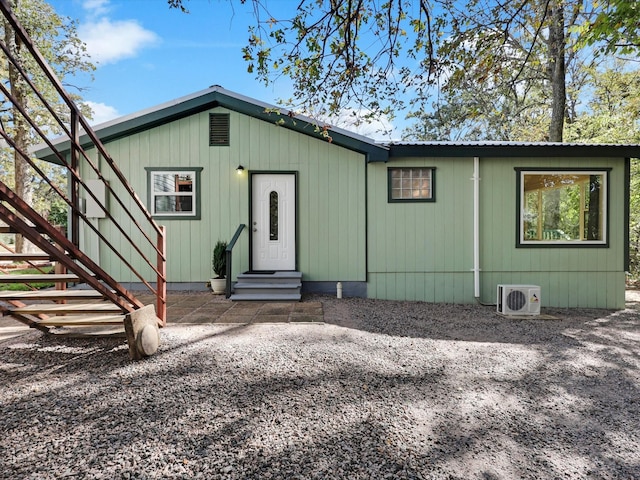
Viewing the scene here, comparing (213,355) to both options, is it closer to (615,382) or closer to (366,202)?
(615,382)

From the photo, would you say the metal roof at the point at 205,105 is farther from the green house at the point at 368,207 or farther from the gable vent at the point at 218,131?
the gable vent at the point at 218,131

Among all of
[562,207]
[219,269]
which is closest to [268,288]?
[219,269]

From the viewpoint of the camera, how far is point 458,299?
6.14 m

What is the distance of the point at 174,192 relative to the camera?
6305 mm

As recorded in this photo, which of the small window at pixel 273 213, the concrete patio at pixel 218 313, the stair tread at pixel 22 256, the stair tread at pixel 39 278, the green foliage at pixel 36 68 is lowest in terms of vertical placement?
the concrete patio at pixel 218 313

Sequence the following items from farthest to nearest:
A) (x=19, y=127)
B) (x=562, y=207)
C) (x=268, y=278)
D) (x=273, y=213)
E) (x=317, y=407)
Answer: (x=19, y=127) → (x=273, y=213) → (x=562, y=207) → (x=268, y=278) → (x=317, y=407)

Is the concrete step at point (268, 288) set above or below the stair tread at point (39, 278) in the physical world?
below

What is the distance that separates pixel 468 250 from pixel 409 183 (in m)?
1.67

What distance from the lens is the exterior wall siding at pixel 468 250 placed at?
6070mm

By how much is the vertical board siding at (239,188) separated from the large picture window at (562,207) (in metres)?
3.18

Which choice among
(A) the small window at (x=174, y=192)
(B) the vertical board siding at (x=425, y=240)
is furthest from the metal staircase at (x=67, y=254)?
(B) the vertical board siding at (x=425, y=240)

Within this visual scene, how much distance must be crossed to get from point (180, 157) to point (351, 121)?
3.75 meters

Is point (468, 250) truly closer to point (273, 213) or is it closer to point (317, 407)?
point (273, 213)

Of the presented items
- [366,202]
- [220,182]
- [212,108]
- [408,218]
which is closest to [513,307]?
[408,218]
